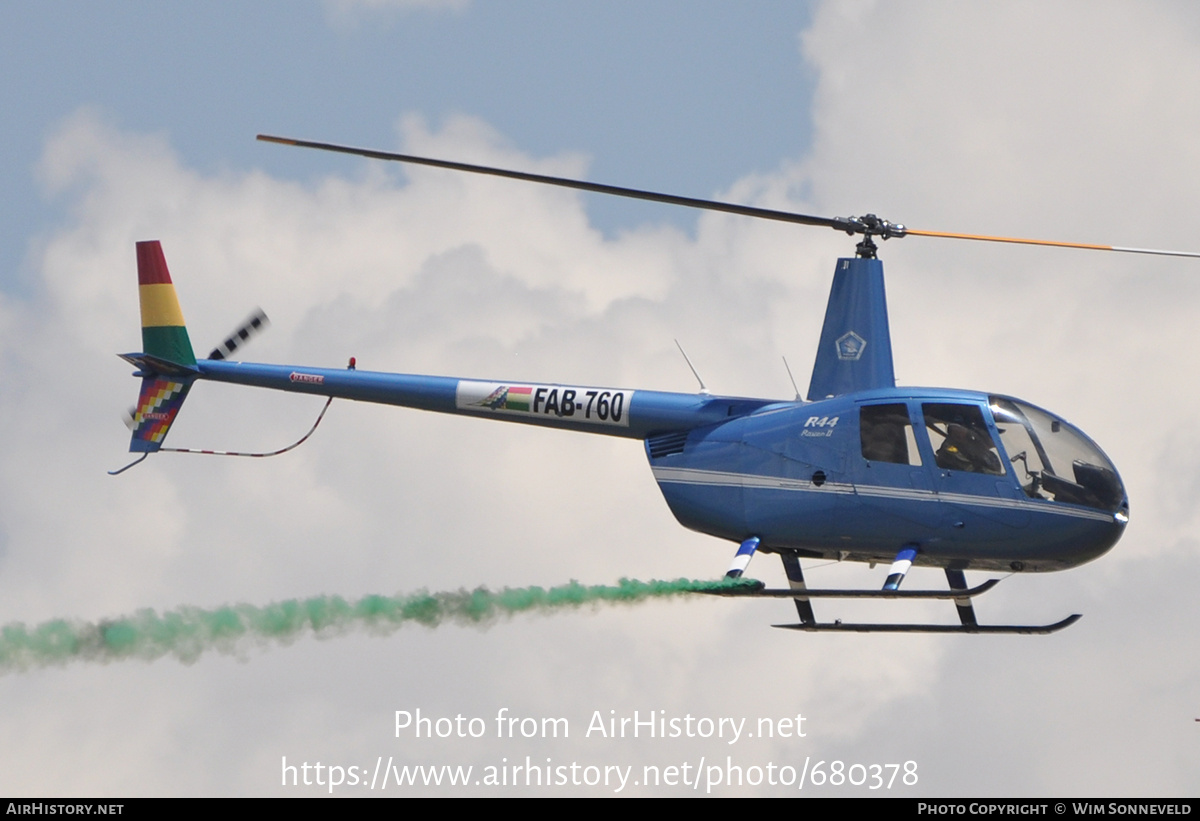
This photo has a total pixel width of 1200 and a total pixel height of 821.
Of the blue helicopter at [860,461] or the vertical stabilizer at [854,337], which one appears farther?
the vertical stabilizer at [854,337]

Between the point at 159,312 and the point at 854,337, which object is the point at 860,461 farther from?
the point at 159,312

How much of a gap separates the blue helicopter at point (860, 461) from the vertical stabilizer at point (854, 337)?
19 mm

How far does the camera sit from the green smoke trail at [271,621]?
2528cm

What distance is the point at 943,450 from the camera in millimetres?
23172

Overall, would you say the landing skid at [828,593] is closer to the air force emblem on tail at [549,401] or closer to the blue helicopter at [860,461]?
the blue helicopter at [860,461]

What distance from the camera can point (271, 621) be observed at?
85.5ft

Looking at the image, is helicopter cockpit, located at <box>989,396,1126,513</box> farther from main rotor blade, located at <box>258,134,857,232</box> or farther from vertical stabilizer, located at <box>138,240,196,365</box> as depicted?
vertical stabilizer, located at <box>138,240,196,365</box>

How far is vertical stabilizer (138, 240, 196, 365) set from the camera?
1198 inches

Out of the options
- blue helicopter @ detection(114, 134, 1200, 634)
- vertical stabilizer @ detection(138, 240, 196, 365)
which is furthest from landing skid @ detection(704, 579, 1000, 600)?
vertical stabilizer @ detection(138, 240, 196, 365)

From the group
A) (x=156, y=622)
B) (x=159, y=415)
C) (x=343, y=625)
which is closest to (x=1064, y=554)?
(x=343, y=625)

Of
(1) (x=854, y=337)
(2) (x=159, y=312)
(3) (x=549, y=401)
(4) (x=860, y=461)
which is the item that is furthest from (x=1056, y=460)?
(2) (x=159, y=312)

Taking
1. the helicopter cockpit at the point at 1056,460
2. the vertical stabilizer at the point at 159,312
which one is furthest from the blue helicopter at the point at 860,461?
the vertical stabilizer at the point at 159,312

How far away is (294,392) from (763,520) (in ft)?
27.6

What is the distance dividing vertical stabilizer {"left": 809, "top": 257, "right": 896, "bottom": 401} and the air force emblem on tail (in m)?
2.85
